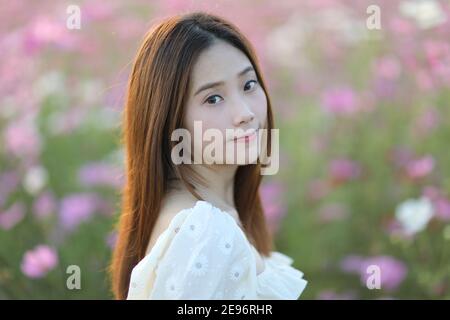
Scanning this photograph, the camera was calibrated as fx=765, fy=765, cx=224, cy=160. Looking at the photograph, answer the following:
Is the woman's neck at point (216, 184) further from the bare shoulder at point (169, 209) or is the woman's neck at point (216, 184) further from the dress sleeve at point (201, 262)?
the dress sleeve at point (201, 262)

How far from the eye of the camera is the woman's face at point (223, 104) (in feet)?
4.15

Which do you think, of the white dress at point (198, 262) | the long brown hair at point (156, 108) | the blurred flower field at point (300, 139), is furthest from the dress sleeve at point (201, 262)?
the blurred flower field at point (300, 139)

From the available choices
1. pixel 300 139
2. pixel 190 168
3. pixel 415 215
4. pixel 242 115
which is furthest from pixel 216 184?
pixel 300 139

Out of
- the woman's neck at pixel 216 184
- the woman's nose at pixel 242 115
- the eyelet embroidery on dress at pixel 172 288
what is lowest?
the eyelet embroidery on dress at pixel 172 288

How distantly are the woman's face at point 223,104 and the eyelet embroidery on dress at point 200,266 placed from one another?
0.69ft

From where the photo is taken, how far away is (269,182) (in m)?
2.42

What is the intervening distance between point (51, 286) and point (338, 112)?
3.29 ft

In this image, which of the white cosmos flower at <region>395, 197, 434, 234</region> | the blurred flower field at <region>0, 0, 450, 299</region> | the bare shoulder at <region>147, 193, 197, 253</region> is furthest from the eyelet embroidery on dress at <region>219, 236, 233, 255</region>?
the white cosmos flower at <region>395, 197, 434, 234</region>

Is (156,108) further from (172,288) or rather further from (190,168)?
(172,288)

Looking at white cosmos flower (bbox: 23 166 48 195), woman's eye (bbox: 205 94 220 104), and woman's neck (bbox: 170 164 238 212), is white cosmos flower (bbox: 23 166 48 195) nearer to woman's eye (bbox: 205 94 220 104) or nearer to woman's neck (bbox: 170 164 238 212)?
woman's neck (bbox: 170 164 238 212)

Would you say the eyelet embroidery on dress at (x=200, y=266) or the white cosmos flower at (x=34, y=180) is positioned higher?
the white cosmos flower at (x=34, y=180)

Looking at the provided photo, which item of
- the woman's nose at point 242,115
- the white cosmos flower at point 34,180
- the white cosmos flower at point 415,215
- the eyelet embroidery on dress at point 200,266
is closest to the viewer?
the eyelet embroidery on dress at point 200,266

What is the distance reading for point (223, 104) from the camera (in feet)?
4.16

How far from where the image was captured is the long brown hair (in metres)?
1.28
